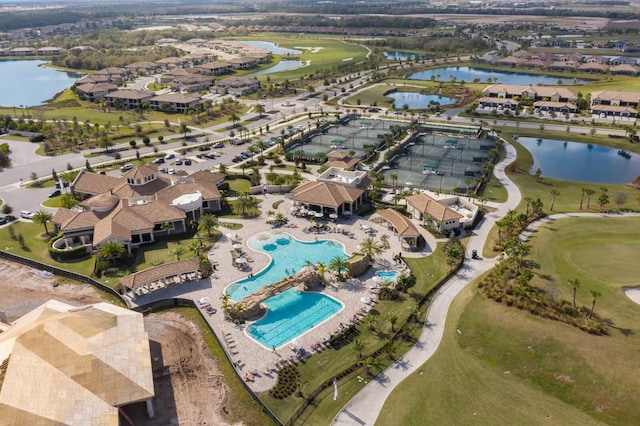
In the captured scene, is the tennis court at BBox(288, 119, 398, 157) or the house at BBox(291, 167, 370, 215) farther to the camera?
the tennis court at BBox(288, 119, 398, 157)

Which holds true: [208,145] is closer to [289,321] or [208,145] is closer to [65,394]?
[289,321]

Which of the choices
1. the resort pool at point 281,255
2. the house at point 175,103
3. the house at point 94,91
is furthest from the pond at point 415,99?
the house at point 94,91

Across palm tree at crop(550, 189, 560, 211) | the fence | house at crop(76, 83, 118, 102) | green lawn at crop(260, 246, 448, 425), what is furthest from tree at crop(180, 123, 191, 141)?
palm tree at crop(550, 189, 560, 211)

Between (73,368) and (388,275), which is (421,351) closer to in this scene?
(388,275)

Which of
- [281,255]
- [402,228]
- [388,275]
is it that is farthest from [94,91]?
[388,275]

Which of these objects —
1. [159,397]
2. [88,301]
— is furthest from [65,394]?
[88,301]

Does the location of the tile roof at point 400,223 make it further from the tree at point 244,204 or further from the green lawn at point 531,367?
the tree at point 244,204

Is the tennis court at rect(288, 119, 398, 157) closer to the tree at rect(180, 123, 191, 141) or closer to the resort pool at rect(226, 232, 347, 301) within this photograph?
the tree at rect(180, 123, 191, 141)
